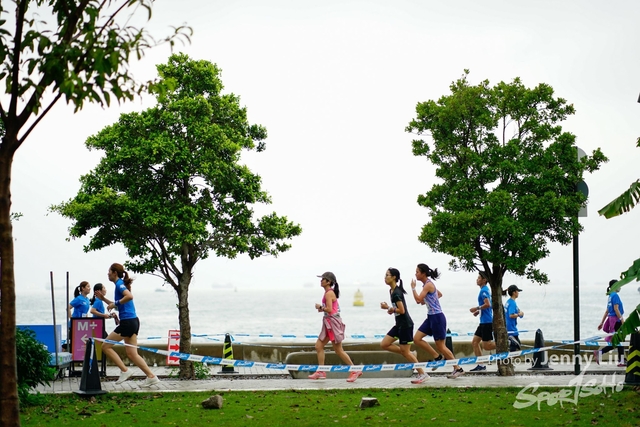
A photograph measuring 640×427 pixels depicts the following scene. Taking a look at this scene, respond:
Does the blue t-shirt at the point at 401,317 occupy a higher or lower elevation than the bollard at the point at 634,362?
higher

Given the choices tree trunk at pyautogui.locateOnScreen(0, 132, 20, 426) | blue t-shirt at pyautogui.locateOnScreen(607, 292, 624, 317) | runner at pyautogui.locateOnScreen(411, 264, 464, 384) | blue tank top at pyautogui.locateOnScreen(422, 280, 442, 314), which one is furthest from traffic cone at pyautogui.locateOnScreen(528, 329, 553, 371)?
tree trunk at pyautogui.locateOnScreen(0, 132, 20, 426)

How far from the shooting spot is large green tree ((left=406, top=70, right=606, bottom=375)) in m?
16.2

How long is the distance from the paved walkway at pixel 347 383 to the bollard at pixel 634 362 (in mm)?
424

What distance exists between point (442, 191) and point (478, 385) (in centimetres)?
450

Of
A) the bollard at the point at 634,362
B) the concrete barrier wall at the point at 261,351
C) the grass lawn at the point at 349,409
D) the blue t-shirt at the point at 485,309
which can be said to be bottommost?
the concrete barrier wall at the point at 261,351

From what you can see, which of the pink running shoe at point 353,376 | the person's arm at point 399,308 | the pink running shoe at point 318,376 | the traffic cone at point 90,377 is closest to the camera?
the traffic cone at point 90,377

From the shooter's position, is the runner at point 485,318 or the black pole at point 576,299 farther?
the runner at point 485,318

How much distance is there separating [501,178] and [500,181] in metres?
0.07

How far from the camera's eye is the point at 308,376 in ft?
54.1

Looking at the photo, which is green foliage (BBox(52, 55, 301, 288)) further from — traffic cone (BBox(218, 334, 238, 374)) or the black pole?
the black pole

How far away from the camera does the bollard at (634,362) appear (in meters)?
13.4

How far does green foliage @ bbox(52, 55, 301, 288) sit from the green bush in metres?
4.19

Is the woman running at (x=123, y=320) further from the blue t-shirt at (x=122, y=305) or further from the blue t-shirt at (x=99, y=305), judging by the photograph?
the blue t-shirt at (x=99, y=305)

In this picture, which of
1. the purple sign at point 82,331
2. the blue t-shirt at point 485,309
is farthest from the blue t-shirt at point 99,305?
the blue t-shirt at point 485,309
